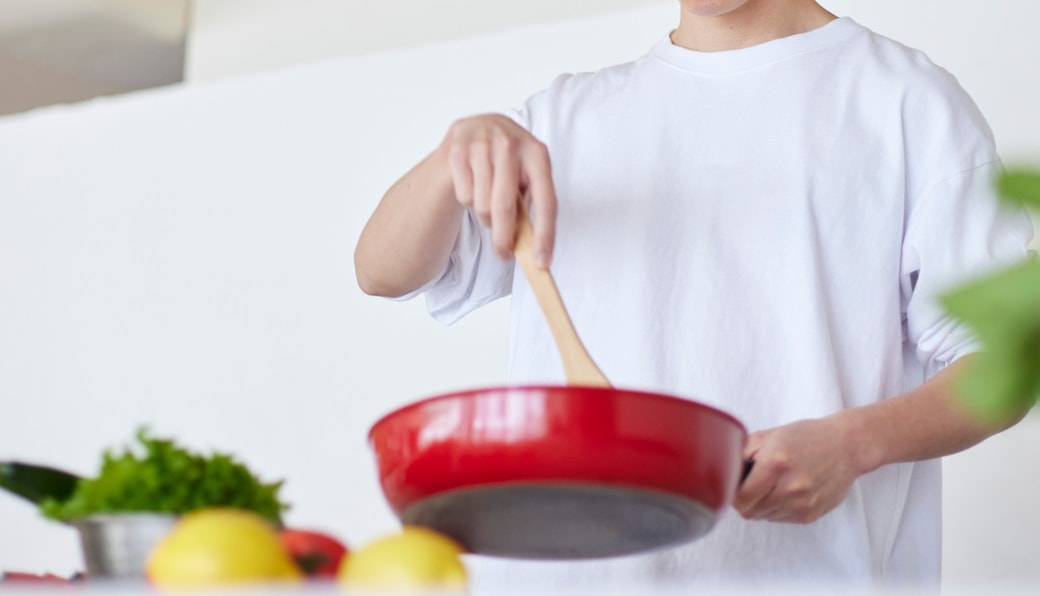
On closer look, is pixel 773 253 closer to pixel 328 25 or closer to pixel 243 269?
pixel 243 269

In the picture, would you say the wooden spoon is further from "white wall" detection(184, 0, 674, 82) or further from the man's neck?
"white wall" detection(184, 0, 674, 82)

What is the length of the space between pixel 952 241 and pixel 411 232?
465 millimetres

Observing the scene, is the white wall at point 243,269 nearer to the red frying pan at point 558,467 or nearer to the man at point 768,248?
the man at point 768,248

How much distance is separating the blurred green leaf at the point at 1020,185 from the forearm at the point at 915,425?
683 mm

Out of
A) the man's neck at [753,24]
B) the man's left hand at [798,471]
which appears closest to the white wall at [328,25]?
the man's neck at [753,24]

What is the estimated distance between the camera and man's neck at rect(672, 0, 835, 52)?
4.46ft

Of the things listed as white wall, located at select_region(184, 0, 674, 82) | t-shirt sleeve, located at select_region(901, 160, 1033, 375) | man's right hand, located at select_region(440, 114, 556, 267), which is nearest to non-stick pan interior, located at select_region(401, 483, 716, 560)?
man's right hand, located at select_region(440, 114, 556, 267)

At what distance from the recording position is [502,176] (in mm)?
943

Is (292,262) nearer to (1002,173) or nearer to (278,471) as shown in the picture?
(278,471)

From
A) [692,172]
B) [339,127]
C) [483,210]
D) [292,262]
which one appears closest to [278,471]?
[292,262]

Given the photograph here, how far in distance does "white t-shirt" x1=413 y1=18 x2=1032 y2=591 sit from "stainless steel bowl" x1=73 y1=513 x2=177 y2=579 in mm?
561

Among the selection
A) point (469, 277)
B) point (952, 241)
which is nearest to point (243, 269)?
point (469, 277)

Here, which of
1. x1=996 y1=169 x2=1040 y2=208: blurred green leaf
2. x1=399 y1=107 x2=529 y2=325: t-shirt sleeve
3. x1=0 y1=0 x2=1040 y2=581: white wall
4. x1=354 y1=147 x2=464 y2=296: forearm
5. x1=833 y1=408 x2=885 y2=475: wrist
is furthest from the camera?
x1=0 y1=0 x2=1040 y2=581: white wall

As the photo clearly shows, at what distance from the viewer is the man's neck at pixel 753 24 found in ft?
4.46
